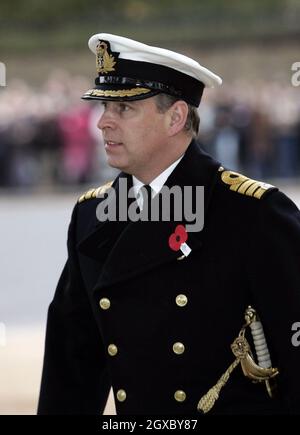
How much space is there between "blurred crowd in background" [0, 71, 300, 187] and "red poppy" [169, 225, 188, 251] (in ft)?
53.6

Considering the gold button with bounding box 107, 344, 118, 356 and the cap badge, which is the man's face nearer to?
the cap badge

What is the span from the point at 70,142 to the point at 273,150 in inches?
146

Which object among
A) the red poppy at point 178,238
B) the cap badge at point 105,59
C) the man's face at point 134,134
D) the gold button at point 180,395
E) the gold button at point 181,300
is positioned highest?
the cap badge at point 105,59

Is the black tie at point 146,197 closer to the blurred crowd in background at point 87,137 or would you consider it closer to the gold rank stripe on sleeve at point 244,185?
the gold rank stripe on sleeve at point 244,185

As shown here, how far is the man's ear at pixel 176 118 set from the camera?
4.17 m

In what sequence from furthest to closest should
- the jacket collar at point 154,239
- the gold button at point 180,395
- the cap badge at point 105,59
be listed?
the cap badge at point 105,59, the jacket collar at point 154,239, the gold button at point 180,395

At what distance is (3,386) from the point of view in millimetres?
7574

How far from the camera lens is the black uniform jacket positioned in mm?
3928

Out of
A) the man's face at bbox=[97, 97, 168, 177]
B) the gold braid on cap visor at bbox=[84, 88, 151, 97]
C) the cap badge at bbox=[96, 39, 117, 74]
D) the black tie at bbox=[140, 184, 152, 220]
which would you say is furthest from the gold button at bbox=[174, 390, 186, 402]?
the cap badge at bbox=[96, 39, 117, 74]

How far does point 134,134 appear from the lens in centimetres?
411

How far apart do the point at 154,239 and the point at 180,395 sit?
52cm

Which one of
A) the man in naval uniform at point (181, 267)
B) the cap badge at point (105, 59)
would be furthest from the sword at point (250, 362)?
the cap badge at point (105, 59)

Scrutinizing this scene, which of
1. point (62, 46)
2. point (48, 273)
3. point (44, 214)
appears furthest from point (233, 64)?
point (48, 273)
